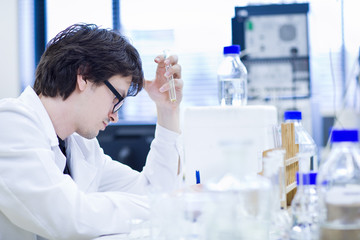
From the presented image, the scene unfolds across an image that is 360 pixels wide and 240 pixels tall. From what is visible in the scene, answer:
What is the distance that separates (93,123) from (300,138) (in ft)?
2.34

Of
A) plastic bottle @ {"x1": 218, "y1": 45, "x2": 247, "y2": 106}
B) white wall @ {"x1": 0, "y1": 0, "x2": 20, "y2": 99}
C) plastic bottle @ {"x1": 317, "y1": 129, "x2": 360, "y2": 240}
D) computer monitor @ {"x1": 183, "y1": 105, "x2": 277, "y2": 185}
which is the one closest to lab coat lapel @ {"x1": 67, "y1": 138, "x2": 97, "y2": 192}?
computer monitor @ {"x1": 183, "y1": 105, "x2": 277, "y2": 185}

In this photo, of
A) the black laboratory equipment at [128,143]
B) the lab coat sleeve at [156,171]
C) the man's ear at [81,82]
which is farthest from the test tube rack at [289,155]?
the black laboratory equipment at [128,143]

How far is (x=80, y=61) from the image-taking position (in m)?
1.47

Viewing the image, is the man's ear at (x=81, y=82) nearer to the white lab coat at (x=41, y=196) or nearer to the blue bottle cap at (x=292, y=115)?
the white lab coat at (x=41, y=196)

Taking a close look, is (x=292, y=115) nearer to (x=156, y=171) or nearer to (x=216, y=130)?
(x=216, y=130)

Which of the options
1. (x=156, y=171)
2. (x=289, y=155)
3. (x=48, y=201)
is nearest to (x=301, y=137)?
(x=289, y=155)

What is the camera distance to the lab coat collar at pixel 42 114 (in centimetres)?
128

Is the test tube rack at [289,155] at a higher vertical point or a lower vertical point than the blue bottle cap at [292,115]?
lower

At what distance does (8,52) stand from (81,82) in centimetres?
264

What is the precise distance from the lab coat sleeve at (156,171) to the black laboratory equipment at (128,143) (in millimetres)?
Result: 765

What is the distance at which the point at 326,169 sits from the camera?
2.65ft

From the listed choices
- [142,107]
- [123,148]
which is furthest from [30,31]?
[123,148]

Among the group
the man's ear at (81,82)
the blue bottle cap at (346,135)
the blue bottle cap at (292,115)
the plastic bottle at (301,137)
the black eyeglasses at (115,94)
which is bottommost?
the plastic bottle at (301,137)

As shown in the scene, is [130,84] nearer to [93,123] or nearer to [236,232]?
[93,123]
